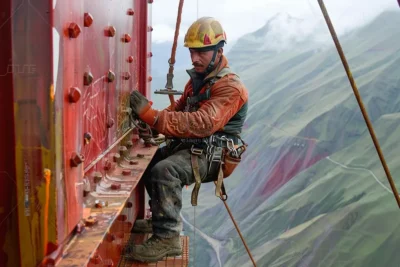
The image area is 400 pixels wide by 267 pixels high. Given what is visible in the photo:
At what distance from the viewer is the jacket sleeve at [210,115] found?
3562mm

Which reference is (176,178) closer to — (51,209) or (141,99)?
(141,99)

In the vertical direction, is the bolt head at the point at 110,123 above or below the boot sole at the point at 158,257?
above

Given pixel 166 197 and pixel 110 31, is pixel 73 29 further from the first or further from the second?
pixel 166 197

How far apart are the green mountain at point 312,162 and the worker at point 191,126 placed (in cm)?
1669

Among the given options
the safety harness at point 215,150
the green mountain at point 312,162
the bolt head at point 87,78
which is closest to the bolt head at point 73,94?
the bolt head at point 87,78

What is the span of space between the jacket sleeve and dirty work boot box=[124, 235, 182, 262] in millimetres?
741

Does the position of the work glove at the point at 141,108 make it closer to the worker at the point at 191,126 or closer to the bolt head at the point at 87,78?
the worker at the point at 191,126

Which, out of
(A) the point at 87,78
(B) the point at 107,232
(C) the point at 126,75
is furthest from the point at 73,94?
(C) the point at 126,75

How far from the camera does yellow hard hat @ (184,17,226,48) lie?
3.90 metres

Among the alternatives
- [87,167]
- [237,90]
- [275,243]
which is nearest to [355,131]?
[275,243]

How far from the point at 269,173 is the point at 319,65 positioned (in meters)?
5.73

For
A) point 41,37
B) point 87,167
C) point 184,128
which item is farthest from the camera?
point 184,128

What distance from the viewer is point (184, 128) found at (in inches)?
142

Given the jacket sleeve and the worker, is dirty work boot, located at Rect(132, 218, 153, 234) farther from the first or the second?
the jacket sleeve
